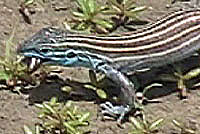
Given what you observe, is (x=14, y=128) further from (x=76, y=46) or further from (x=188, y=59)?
(x=188, y=59)

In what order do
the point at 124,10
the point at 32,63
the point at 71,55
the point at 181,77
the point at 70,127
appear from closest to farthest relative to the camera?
the point at 70,127
the point at 71,55
the point at 181,77
the point at 32,63
the point at 124,10

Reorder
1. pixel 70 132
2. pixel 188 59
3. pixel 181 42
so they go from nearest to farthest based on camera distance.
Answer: pixel 70 132, pixel 181 42, pixel 188 59

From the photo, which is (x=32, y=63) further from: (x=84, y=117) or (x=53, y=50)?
(x=84, y=117)

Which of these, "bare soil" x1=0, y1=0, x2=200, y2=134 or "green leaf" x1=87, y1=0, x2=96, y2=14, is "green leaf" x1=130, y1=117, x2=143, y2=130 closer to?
"bare soil" x1=0, y1=0, x2=200, y2=134

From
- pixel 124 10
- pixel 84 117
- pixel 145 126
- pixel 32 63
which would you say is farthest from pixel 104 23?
pixel 145 126

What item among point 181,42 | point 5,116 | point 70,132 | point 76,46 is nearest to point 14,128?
point 5,116
